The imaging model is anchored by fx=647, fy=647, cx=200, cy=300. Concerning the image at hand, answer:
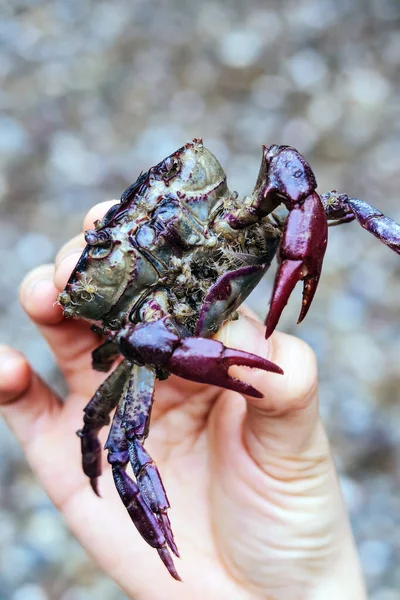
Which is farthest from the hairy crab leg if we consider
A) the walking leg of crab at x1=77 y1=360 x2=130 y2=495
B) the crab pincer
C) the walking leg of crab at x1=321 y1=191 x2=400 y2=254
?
the walking leg of crab at x1=321 y1=191 x2=400 y2=254

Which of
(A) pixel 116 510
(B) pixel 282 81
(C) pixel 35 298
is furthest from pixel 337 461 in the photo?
(B) pixel 282 81

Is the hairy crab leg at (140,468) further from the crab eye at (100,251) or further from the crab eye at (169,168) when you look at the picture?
the crab eye at (169,168)

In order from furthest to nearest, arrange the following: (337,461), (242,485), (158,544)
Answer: (337,461) → (242,485) → (158,544)

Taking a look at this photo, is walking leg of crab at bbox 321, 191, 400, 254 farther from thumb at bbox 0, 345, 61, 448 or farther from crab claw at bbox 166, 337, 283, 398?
thumb at bbox 0, 345, 61, 448

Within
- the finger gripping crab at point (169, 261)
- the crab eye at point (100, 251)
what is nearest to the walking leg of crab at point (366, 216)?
the finger gripping crab at point (169, 261)

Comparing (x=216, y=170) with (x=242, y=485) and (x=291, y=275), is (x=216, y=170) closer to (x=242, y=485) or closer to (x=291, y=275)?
(x=291, y=275)

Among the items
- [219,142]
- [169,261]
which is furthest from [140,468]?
[219,142]
